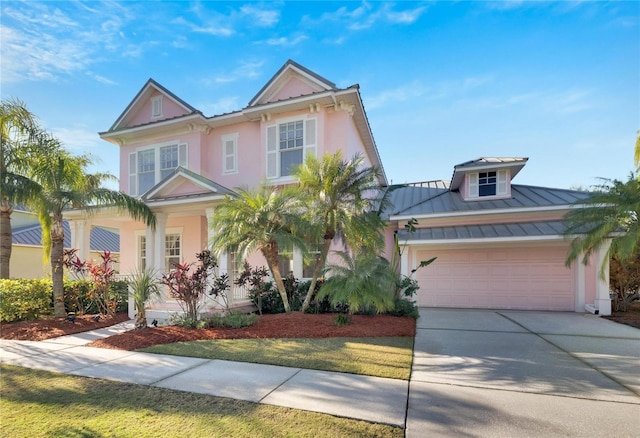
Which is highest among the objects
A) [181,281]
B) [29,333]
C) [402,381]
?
[181,281]

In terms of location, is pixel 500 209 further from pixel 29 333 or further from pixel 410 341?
pixel 29 333

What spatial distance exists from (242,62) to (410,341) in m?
10.7

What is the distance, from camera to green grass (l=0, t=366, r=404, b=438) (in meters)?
3.29

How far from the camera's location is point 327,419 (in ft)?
11.6

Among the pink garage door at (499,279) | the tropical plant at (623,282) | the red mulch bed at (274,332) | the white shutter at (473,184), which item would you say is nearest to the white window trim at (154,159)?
the red mulch bed at (274,332)

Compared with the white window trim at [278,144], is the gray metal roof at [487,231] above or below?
below

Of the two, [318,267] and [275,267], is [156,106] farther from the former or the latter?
[318,267]

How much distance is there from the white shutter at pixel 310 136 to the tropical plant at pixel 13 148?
8.79 metres

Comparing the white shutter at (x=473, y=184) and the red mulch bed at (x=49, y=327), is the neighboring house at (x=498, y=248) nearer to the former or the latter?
the white shutter at (x=473, y=184)

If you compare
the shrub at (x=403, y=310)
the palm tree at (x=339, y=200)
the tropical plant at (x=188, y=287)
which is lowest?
the shrub at (x=403, y=310)

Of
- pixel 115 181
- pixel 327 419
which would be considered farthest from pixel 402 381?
pixel 115 181

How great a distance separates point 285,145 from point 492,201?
8.85m

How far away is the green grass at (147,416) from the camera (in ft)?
10.8

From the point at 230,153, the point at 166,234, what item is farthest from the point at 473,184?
the point at 166,234
